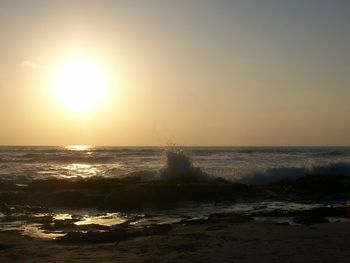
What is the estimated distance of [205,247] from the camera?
32.1 feet

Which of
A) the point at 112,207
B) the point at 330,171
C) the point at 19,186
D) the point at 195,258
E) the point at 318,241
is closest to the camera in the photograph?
the point at 195,258

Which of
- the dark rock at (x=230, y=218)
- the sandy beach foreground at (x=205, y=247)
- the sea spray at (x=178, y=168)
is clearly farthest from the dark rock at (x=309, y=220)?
the sea spray at (x=178, y=168)

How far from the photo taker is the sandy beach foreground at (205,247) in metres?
8.84

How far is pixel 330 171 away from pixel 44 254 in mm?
27103

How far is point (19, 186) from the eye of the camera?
2286 centimetres

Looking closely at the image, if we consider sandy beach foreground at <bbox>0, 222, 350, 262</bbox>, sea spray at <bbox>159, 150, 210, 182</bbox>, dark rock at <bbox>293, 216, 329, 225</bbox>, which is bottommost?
dark rock at <bbox>293, 216, 329, 225</bbox>

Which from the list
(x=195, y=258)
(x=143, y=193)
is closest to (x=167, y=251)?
(x=195, y=258)

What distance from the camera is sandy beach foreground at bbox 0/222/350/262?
29.0 feet

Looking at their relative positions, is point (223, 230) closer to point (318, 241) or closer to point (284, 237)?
point (284, 237)

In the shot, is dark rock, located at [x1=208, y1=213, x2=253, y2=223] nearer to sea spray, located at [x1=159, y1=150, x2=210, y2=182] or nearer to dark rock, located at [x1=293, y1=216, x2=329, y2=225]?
dark rock, located at [x1=293, y1=216, x2=329, y2=225]

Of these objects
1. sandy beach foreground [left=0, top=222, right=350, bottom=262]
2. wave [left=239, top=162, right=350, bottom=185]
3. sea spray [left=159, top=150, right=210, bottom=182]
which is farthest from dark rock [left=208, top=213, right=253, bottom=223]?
wave [left=239, top=162, right=350, bottom=185]

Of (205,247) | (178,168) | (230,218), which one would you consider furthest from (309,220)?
(178,168)

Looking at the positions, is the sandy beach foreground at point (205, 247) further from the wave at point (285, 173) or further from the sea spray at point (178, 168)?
the wave at point (285, 173)

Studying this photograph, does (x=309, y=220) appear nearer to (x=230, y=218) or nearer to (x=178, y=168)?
(x=230, y=218)
